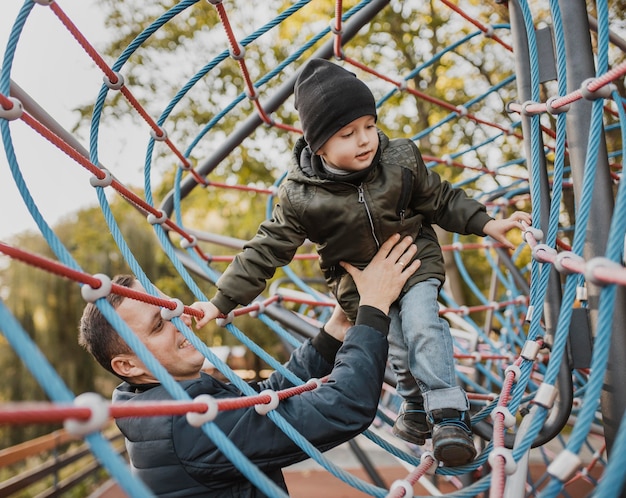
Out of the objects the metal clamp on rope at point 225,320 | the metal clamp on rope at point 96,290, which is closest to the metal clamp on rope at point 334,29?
the metal clamp on rope at point 225,320

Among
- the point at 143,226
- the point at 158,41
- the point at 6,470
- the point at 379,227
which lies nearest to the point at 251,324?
the point at 143,226

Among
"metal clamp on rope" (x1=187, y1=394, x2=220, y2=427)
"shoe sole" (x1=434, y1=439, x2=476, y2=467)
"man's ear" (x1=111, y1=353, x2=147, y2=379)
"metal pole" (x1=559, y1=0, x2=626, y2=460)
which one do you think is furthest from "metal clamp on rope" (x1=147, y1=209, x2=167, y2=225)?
"metal pole" (x1=559, y1=0, x2=626, y2=460)

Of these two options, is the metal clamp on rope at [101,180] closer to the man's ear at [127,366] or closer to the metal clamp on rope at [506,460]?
the man's ear at [127,366]

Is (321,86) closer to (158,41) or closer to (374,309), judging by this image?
(374,309)

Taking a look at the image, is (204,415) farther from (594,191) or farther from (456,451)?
(594,191)

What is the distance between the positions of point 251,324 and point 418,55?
14.8 feet

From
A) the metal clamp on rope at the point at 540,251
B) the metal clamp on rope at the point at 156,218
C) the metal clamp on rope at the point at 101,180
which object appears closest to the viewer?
the metal clamp on rope at the point at 540,251

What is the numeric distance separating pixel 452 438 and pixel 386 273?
374 millimetres

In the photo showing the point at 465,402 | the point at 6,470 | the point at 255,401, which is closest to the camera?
the point at 255,401

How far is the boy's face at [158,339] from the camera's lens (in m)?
1.32

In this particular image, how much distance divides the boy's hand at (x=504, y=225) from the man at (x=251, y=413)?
195mm

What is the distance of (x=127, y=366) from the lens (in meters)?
1.32

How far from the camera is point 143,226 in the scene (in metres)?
8.43

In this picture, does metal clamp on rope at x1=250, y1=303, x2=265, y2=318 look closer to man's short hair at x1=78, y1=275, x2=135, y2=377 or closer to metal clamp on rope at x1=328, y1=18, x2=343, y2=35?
man's short hair at x1=78, y1=275, x2=135, y2=377
